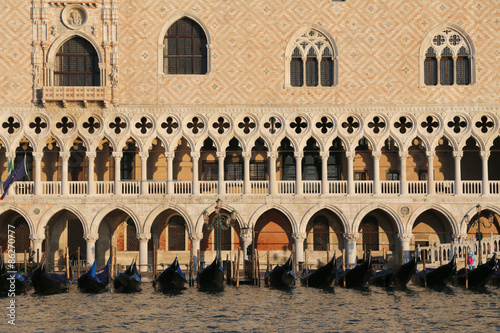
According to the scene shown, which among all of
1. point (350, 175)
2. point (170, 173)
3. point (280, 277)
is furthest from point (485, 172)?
point (170, 173)

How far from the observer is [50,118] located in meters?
30.7

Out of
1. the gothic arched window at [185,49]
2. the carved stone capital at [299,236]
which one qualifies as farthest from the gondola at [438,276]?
the gothic arched window at [185,49]

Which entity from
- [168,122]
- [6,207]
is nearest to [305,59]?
[168,122]

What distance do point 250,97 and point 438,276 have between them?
7365mm

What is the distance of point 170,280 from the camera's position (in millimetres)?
27078

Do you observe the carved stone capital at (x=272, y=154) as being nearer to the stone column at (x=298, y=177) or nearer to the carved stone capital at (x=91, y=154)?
the stone column at (x=298, y=177)

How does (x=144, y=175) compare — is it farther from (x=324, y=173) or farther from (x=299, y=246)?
(x=324, y=173)

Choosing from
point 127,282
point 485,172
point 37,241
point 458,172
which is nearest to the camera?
point 127,282

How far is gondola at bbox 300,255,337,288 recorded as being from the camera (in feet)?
90.6

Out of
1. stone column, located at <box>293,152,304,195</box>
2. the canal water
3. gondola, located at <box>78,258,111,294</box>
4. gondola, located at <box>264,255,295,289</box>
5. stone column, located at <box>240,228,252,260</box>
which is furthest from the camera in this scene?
stone column, located at <box>293,152,304,195</box>

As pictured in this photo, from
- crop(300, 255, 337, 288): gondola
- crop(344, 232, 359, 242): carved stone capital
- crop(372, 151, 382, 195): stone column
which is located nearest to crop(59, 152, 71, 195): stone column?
crop(300, 255, 337, 288): gondola

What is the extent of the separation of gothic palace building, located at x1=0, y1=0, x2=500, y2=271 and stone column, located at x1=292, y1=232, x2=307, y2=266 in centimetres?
9

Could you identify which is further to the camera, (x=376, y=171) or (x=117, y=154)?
(x=376, y=171)

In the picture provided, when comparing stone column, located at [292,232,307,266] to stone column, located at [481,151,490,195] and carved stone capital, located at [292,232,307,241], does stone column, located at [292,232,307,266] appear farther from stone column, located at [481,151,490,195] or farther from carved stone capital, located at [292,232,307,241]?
stone column, located at [481,151,490,195]
